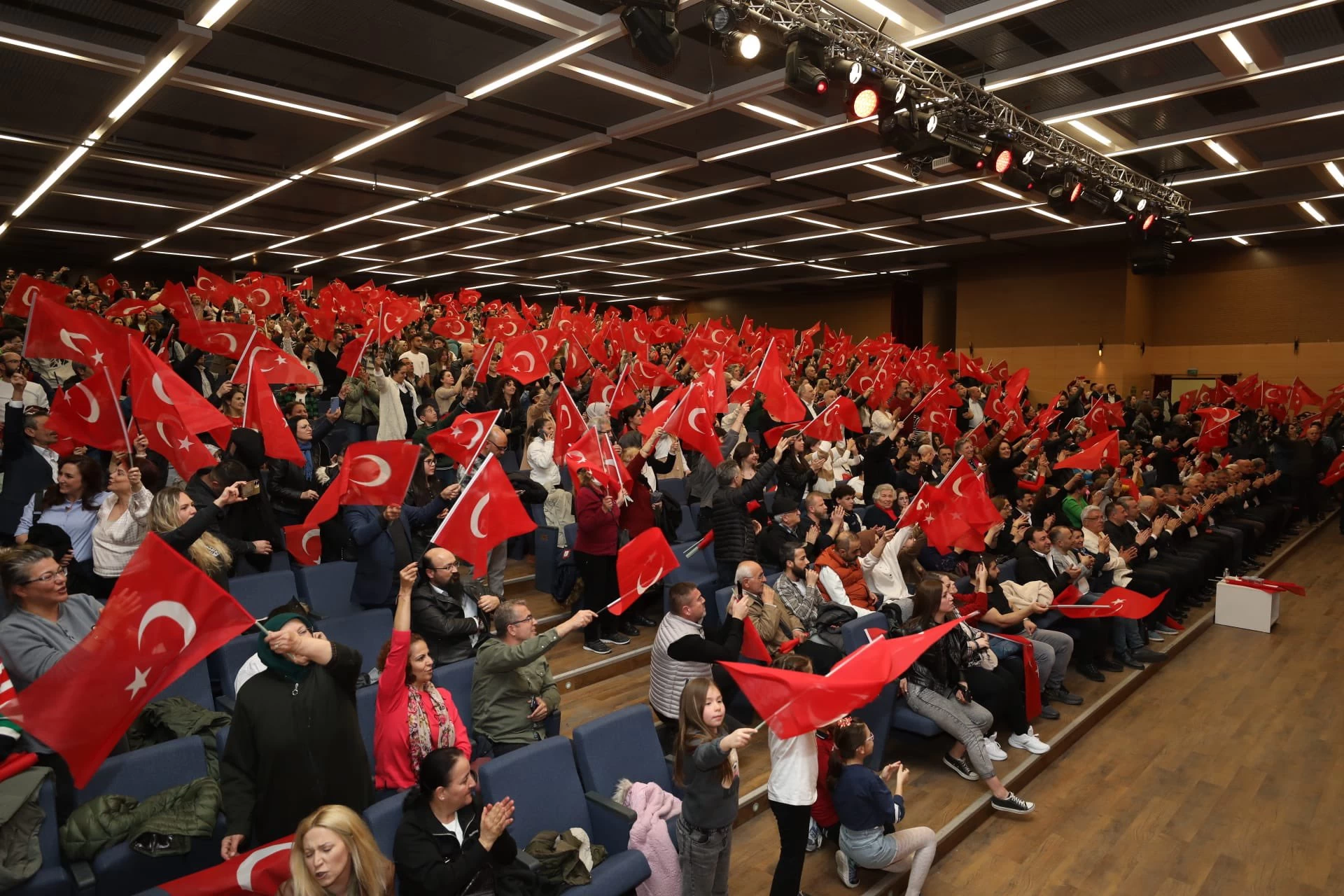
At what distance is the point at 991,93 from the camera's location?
8953 millimetres

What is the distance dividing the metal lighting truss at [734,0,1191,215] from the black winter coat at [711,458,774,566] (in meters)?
3.50

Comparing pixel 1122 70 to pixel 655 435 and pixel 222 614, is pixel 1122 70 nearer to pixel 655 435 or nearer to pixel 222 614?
pixel 655 435

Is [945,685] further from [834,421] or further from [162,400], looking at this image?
[162,400]

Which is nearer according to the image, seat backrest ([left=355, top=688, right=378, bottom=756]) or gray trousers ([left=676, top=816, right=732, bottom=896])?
gray trousers ([left=676, top=816, right=732, bottom=896])

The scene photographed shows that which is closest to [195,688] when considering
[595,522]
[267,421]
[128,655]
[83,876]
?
[83,876]

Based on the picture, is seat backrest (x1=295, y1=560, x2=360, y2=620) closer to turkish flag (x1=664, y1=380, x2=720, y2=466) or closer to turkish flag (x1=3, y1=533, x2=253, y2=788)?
turkish flag (x1=3, y1=533, x2=253, y2=788)

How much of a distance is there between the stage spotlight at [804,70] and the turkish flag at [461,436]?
3639 millimetres

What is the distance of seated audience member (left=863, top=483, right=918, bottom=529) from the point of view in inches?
304

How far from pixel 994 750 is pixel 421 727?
12.4 ft

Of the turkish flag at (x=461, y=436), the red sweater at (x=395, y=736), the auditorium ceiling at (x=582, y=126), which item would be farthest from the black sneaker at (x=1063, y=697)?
the auditorium ceiling at (x=582, y=126)

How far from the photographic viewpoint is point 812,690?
3344 millimetres

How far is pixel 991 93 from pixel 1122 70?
1.23m

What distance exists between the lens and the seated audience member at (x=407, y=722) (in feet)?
11.6

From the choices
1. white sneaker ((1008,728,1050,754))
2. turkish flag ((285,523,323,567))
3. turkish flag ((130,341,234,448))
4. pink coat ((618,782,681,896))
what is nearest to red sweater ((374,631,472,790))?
pink coat ((618,782,681,896))
